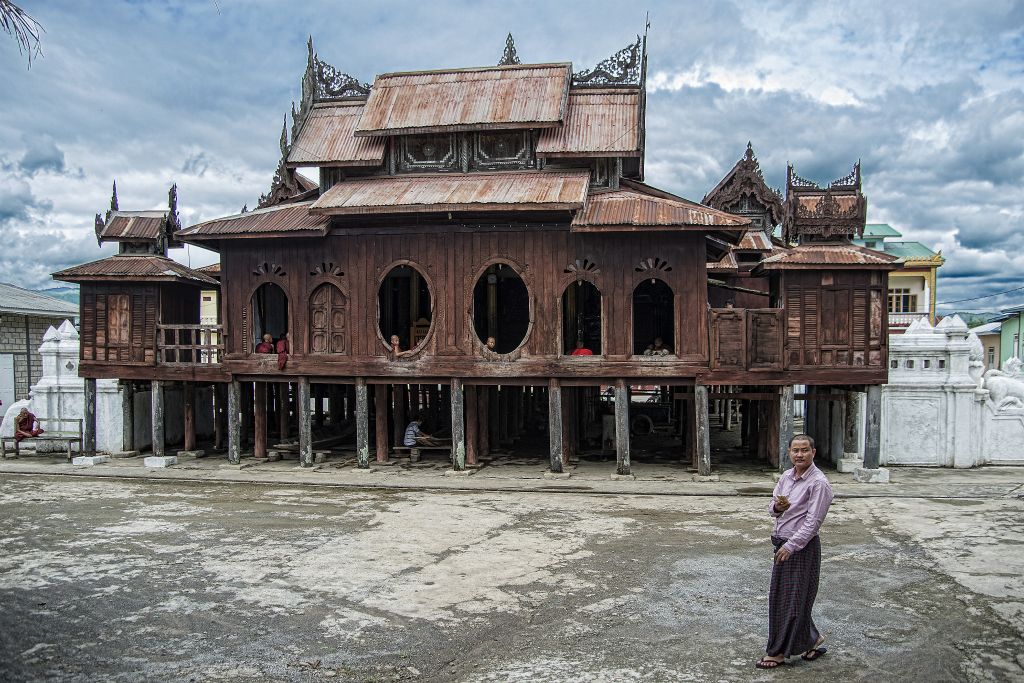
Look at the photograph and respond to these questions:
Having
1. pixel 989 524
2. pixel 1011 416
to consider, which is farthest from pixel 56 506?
pixel 1011 416

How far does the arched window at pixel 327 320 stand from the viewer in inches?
768

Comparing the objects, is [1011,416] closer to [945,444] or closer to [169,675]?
[945,444]

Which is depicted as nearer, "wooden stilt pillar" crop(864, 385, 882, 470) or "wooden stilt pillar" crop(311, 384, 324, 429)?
"wooden stilt pillar" crop(864, 385, 882, 470)

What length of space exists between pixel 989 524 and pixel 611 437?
9.57m

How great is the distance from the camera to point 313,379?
19797 mm

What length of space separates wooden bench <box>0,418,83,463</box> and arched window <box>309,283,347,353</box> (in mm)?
6792

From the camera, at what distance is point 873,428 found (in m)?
17.6

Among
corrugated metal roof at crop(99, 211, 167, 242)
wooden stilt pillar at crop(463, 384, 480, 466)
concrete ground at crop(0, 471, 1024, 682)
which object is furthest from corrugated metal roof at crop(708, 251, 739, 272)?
corrugated metal roof at crop(99, 211, 167, 242)

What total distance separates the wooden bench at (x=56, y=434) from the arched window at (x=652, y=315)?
15.0 m

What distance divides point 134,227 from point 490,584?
15686 millimetres

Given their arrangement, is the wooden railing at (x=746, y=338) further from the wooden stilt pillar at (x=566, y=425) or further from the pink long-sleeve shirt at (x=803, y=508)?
the pink long-sleeve shirt at (x=803, y=508)

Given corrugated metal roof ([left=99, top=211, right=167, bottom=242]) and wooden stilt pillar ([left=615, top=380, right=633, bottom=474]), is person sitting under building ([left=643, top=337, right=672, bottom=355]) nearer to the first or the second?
wooden stilt pillar ([left=615, top=380, right=633, bottom=474])

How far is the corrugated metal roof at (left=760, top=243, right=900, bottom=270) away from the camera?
1731cm

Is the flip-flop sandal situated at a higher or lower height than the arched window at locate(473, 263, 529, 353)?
lower
